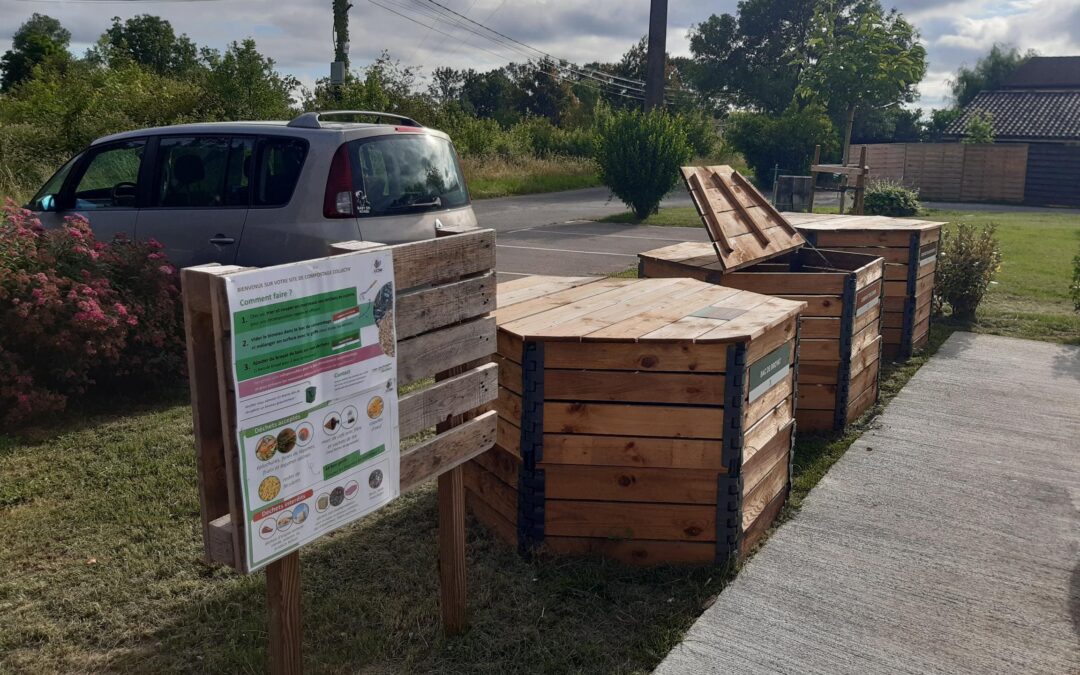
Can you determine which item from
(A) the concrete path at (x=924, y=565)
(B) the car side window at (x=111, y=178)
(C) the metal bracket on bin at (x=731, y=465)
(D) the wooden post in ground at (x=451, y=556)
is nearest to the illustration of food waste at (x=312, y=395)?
(D) the wooden post in ground at (x=451, y=556)

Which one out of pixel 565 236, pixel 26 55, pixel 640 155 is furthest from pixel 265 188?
pixel 26 55

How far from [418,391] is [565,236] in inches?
576

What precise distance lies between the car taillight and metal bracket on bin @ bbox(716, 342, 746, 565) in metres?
3.61

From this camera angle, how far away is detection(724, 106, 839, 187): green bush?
103 feet

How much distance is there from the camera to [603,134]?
20984 millimetres

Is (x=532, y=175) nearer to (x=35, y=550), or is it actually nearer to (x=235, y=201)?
(x=235, y=201)

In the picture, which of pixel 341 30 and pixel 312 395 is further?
pixel 341 30

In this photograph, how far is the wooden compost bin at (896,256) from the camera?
7938 millimetres

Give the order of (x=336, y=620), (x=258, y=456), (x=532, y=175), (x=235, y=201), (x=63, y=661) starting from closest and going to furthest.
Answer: (x=258, y=456)
(x=63, y=661)
(x=336, y=620)
(x=235, y=201)
(x=532, y=175)

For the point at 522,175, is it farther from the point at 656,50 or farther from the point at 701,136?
the point at 701,136

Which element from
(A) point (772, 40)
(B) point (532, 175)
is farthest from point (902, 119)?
(B) point (532, 175)

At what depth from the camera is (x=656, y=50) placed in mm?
25906

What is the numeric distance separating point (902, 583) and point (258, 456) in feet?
9.63

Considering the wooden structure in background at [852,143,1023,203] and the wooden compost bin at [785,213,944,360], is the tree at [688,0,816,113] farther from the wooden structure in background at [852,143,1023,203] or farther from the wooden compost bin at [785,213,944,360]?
the wooden compost bin at [785,213,944,360]
